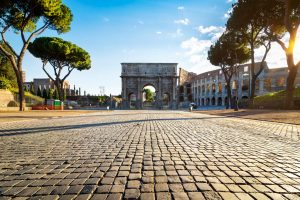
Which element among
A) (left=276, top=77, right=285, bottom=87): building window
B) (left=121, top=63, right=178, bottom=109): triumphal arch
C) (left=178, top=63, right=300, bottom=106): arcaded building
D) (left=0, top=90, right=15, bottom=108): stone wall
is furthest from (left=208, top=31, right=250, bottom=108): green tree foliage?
(left=0, top=90, right=15, bottom=108): stone wall

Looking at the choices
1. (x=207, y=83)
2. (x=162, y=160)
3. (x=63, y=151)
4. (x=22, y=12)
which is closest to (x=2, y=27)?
(x=22, y=12)

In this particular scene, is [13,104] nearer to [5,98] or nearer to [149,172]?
[5,98]

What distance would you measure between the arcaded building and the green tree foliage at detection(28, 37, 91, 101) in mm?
26353

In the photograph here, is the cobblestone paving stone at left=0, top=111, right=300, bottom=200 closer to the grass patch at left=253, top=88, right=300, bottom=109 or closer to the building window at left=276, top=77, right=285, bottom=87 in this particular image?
the grass patch at left=253, top=88, right=300, bottom=109

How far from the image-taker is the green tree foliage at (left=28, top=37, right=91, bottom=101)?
1326 inches

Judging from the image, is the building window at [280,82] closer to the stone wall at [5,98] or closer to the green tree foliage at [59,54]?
the green tree foliage at [59,54]

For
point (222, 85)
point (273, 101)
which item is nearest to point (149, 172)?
point (273, 101)

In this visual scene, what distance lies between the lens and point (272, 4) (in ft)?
64.1

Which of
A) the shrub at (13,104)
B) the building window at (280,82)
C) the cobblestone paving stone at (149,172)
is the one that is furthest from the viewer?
the building window at (280,82)

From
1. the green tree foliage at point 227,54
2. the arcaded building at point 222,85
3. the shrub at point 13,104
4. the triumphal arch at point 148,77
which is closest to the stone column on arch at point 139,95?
the triumphal arch at point 148,77

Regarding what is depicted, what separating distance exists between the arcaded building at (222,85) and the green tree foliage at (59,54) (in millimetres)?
26353

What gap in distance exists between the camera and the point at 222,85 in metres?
57.4

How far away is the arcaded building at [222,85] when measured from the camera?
4638cm

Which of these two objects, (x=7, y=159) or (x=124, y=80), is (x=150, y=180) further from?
(x=124, y=80)
